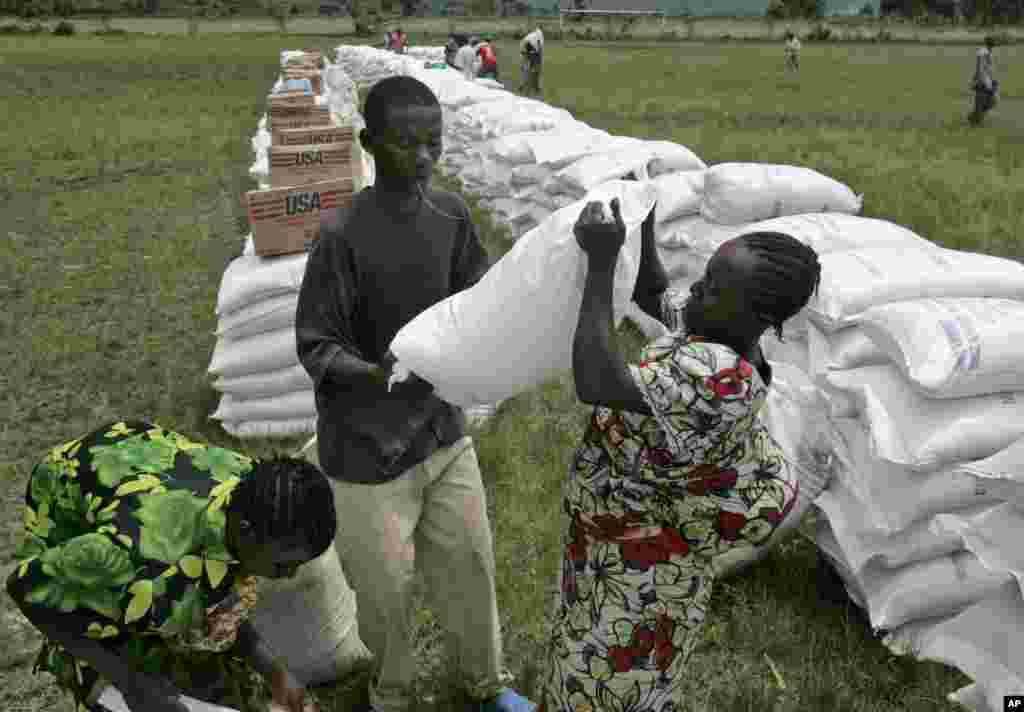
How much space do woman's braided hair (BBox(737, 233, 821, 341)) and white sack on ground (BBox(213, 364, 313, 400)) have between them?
2.50 m

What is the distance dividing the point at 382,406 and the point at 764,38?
36.1 metres

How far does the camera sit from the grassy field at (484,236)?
2355 millimetres

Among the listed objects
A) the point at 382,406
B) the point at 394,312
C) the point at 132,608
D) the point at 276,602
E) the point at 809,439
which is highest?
the point at 394,312

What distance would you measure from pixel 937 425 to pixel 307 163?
3.01 metres

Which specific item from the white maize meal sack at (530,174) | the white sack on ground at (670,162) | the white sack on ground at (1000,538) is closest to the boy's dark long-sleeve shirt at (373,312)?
the white sack on ground at (1000,538)

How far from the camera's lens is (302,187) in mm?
3479

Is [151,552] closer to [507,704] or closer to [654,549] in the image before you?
[654,549]

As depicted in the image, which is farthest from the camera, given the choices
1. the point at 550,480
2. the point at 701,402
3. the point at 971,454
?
the point at 550,480

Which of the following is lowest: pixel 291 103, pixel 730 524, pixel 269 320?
pixel 269 320

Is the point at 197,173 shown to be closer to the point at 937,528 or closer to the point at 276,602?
the point at 276,602

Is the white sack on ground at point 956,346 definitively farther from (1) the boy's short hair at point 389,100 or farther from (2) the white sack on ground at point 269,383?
(2) the white sack on ground at point 269,383

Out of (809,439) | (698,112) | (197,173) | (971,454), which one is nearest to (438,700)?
(809,439)

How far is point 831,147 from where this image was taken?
31.2 ft

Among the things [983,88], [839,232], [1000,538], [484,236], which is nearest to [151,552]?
[1000,538]
